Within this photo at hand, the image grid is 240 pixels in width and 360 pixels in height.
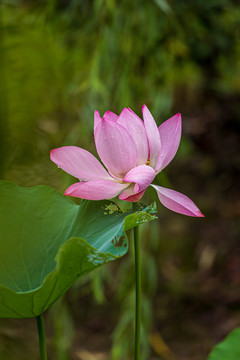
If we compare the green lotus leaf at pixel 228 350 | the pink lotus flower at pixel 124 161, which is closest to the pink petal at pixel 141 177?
the pink lotus flower at pixel 124 161

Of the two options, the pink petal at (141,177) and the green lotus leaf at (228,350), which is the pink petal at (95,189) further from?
the green lotus leaf at (228,350)

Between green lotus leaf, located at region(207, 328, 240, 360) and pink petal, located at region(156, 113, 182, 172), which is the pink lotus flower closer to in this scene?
pink petal, located at region(156, 113, 182, 172)

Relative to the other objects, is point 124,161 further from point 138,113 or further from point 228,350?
point 138,113

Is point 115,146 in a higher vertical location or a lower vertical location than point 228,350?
higher

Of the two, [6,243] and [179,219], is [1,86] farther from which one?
[179,219]

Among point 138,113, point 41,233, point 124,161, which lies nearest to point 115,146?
point 124,161
